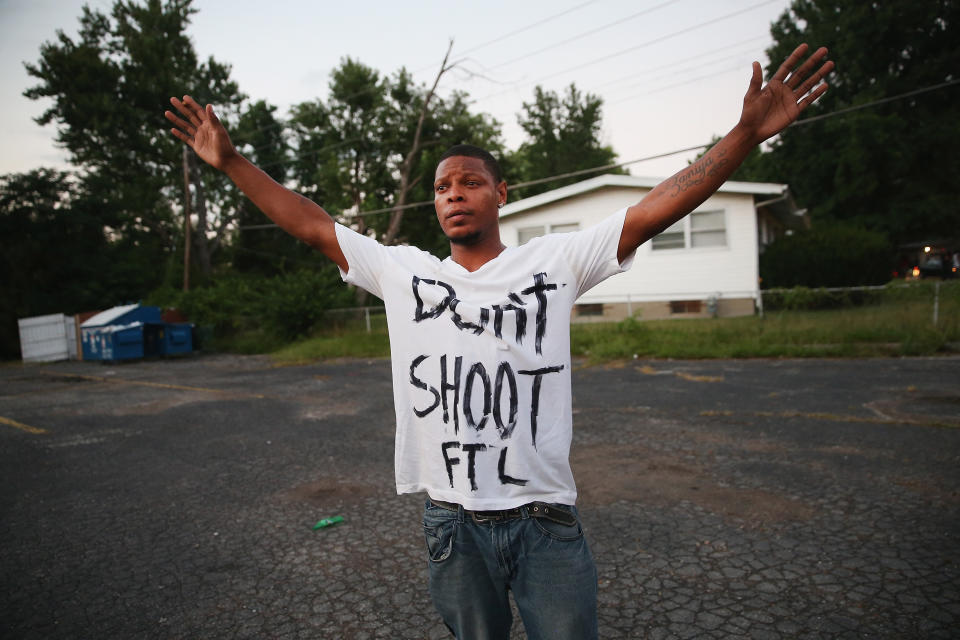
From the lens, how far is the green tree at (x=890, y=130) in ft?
105

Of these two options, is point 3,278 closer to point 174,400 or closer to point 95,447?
point 174,400

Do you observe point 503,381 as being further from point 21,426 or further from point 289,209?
point 21,426

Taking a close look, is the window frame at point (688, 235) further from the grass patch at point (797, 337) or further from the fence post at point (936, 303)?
the fence post at point (936, 303)

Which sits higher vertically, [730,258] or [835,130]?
[835,130]

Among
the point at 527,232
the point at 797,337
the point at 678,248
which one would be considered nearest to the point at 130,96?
the point at 527,232

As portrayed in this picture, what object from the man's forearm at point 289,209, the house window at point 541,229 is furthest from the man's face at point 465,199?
the house window at point 541,229

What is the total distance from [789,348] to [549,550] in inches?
449

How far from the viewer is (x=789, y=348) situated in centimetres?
1142

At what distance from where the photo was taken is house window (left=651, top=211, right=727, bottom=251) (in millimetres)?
18234

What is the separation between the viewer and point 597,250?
180 centimetres

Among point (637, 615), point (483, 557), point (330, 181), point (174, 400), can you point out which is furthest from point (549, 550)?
point (330, 181)

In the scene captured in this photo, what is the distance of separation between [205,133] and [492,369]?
1323 millimetres

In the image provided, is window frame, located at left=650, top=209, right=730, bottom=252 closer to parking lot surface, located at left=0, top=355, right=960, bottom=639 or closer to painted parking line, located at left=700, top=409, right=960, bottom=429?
parking lot surface, located at left=0, top=355, right=960, bottom=639

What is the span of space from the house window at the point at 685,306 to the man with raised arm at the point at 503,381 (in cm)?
1745
